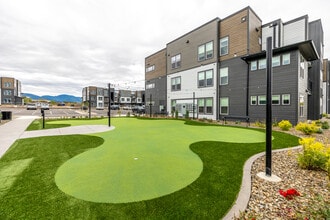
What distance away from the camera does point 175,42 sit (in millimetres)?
22422

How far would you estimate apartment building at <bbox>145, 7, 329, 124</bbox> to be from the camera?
12344 mm

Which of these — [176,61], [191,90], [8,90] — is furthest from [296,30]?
[8,90]

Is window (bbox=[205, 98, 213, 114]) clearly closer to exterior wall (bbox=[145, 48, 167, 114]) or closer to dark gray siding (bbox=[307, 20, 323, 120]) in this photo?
exterior wall (bbox=[145, 48, 167, 114])

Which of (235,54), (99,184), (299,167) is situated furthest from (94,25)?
(299,167)

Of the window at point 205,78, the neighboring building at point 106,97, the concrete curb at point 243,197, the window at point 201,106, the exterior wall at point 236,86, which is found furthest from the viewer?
the neighboring building at point 106,97

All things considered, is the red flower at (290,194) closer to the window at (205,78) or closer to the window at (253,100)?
the window at (253,100)

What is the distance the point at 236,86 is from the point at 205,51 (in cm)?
599

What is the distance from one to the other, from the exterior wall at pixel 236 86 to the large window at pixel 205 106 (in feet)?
6.74

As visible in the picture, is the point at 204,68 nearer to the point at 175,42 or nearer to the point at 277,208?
the point at 175,42

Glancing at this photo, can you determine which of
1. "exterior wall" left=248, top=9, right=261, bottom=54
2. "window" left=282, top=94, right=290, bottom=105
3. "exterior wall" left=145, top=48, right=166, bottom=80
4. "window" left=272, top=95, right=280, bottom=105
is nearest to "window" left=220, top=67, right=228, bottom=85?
"exterior wall" left=248, top=9, right=261, bottom=54

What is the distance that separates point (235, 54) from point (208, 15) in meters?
6.66

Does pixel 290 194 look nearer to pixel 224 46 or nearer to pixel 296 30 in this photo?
pixel 224 46

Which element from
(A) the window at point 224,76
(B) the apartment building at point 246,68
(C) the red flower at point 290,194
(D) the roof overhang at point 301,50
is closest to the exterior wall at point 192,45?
(B) the apartment building at point 246,68

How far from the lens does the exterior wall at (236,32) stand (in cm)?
1456
